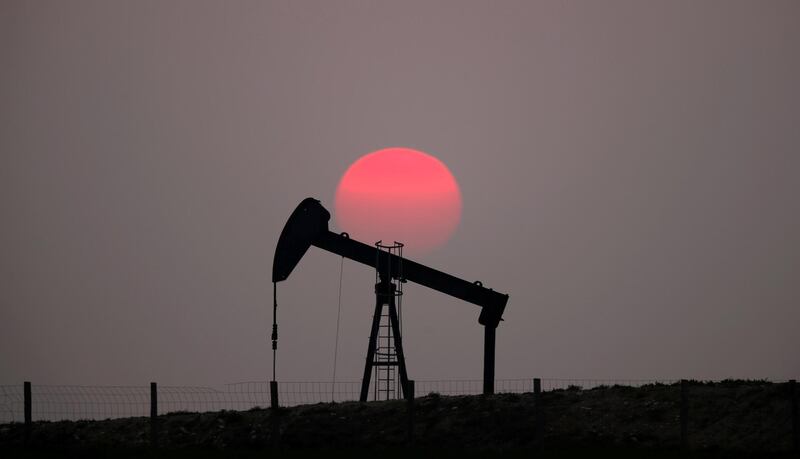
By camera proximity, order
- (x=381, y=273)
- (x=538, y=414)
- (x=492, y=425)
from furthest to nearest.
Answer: (x=381, y=273) → (x=492, y=425) → (x=538, y=414)

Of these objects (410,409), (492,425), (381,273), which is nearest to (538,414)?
(410,409)

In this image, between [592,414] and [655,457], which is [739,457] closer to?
[655,457]

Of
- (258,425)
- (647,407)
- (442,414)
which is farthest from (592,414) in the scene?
(258,425)

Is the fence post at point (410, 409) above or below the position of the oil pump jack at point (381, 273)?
below

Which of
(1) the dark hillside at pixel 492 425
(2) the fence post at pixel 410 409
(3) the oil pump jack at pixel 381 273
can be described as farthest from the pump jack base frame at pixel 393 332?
(2) the fence post at pixel 410 409

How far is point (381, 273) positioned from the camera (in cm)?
3322

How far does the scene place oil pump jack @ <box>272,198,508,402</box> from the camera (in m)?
32.3

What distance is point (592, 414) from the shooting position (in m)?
25.0

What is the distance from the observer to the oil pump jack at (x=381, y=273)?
3231 cm

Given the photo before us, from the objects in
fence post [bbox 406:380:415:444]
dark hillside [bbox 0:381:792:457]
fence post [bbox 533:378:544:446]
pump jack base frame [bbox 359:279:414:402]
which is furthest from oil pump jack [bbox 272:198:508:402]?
fence post [bbox 533:378:544:446]

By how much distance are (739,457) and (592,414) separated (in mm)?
5164

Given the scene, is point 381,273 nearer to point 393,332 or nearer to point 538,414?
point 393,332

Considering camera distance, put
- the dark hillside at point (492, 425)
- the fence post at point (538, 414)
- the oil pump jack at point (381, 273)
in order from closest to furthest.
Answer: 1. the fence post at point (538, 414)
2. the dark hillside at point (492, 425)
3. the oil pump jack at point (381, 273)

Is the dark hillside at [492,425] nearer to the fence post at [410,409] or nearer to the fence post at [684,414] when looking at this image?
the fence post at [684,414]
